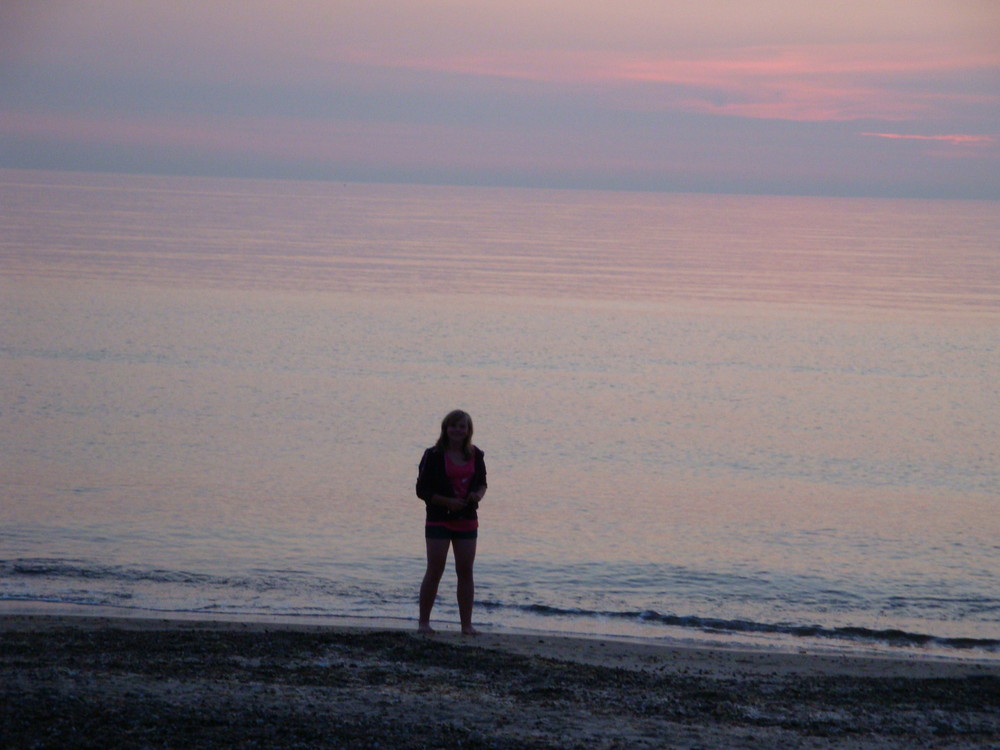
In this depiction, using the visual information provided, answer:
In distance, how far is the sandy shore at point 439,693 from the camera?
18.2ft

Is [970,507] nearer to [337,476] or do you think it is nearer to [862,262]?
[337,476]

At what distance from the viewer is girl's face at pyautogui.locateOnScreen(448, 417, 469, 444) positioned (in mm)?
8035

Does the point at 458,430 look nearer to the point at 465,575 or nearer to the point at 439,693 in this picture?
the point at 465,575

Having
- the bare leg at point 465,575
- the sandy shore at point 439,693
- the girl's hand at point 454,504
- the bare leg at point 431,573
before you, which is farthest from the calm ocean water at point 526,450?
the girl's hand at point 454,504

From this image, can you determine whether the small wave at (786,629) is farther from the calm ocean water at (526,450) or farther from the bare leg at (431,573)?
the bare leg at (431,573)

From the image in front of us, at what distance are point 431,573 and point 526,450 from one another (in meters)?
8.60

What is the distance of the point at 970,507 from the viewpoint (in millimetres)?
14367

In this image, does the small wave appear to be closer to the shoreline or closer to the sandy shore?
the shoreline

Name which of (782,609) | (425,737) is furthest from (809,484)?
(425,737)

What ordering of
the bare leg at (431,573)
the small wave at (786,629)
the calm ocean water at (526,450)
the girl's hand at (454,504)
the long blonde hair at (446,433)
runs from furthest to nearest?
the calm ocean water at (526,450), the small wave at (786,629), the bare leg at (431,573), the girl's hand at (454,504), the long blonde hair at (446,433)

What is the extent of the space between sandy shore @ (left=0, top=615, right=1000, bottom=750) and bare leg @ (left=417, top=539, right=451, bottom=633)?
0.94 feet

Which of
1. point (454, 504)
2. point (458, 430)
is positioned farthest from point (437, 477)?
point (458, 430)

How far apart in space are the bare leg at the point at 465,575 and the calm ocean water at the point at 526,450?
3.83 ft

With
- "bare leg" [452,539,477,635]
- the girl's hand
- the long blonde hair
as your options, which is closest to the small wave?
"bare leg" [452,539,477,635]
